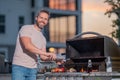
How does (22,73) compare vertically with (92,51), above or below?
below

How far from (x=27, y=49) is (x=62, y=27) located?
183 ft

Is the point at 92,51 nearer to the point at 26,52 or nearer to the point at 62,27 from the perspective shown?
the point at 26,52

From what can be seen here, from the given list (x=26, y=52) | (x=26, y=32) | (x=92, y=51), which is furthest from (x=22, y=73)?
(x=92, y=51)

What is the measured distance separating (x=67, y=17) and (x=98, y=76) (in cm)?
5355

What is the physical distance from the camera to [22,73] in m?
7.98

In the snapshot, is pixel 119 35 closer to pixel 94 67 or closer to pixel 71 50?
pixel 71 50

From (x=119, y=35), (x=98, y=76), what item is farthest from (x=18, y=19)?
(x=98, y=76)

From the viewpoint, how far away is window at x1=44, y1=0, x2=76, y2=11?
6172cm

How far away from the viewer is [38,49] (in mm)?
7836

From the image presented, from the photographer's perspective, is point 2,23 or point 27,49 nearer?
point 27,49

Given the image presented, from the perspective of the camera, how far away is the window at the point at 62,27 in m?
61.9

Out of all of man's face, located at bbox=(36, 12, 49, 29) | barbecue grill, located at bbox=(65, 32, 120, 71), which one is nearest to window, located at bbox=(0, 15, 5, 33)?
barbecue grill, located at bbox=(65, 32, 120, 71)

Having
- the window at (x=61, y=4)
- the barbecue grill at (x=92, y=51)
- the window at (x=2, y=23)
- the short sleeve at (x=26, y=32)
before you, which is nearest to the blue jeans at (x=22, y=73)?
the short sleeve at (x=26, y=32)

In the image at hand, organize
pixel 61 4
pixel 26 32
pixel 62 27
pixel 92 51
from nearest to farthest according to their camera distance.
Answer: pixel 26 32
pixel 92 51
pixel 61 4
pixel 62 27
